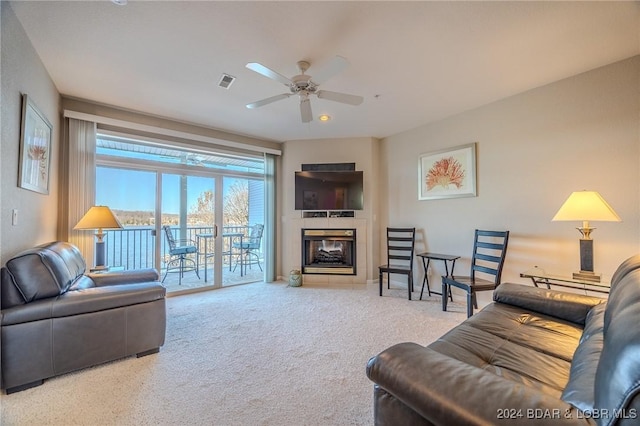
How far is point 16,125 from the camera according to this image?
2062 mm

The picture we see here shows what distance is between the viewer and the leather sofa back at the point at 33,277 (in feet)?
5.99

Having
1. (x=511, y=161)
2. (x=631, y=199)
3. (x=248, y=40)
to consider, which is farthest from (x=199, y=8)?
(x=631, y=199)

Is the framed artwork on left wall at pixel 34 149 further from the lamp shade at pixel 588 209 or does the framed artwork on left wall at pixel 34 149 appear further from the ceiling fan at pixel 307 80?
the lamp shade at pixel 588 209

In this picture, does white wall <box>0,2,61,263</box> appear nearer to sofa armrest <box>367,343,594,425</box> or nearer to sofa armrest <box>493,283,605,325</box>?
sofa armrest <box>367,343,594,425</box>

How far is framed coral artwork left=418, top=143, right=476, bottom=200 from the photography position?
3611mm

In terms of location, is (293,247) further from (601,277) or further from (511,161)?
(601,277)

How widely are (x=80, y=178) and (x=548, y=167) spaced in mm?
5339

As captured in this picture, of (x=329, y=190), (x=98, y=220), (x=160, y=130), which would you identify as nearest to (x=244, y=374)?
(x=98, y=220)

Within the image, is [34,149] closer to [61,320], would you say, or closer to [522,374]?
[61,320]

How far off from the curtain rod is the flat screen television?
0.81m

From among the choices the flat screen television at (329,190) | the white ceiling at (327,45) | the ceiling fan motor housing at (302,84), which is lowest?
the flat screen television at (329,190)

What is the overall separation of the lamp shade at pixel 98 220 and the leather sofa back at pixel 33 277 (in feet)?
2.26

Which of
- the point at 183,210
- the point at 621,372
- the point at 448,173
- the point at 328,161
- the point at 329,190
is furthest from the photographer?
the point at 328,161

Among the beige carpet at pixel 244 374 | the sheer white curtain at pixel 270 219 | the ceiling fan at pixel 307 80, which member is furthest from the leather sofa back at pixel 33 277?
the sheer white curtain at pixel 270 219
